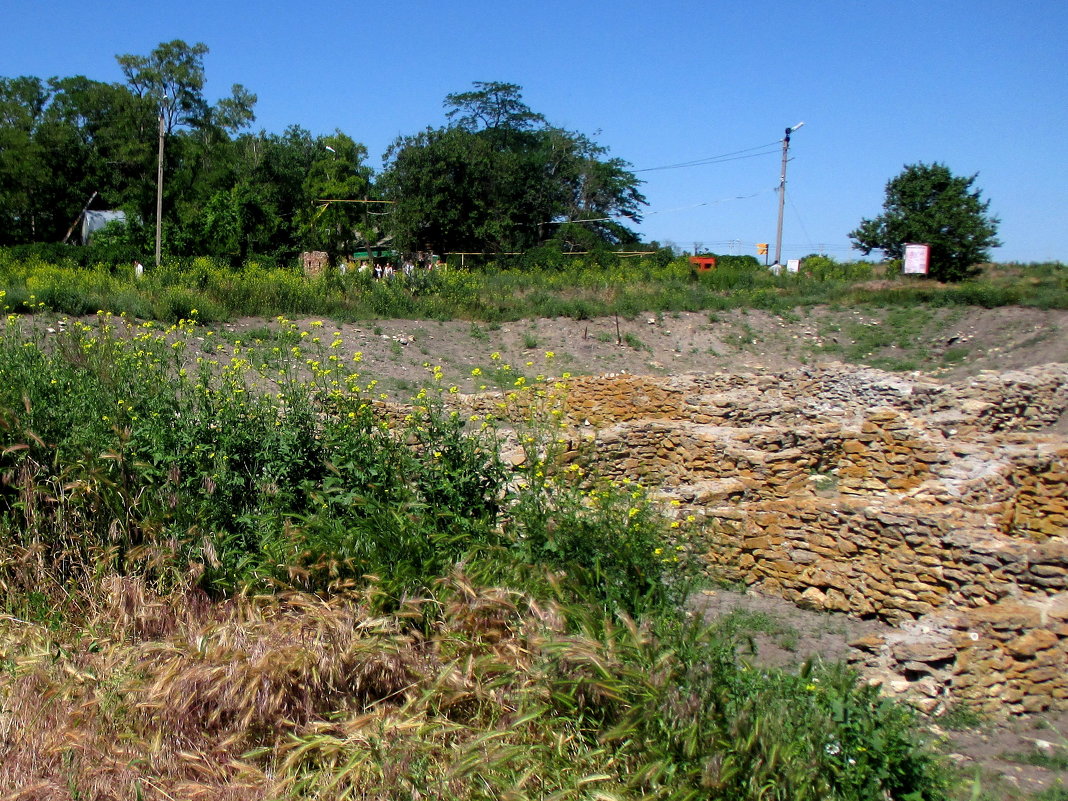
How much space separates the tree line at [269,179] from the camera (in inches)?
1571

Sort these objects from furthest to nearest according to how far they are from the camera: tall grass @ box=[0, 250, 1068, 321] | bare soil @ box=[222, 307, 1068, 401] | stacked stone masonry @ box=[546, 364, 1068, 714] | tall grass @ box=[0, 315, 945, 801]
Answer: bare soil @ box=[222, 307, 1068, 401]
tall grass @ box=[0, 250, 1068, 321]
stacked stone masonry @ box=[546, 364, 1068, 714]
tall grass @ box=[0, 315, 945, 801]

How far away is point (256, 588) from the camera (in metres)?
3.95

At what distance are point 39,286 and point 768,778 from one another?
1788cm

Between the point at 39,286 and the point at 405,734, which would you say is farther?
the point at 39,286

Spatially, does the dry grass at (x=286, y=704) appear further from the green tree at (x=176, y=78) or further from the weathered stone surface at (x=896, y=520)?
the green tree at (x=176, y=78)

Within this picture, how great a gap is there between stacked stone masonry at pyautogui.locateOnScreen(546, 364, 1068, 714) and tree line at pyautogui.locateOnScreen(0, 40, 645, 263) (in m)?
30.2

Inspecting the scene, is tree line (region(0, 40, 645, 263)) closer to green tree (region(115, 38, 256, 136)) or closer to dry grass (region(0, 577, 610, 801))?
green tree (region(115, 38, 256, 136))

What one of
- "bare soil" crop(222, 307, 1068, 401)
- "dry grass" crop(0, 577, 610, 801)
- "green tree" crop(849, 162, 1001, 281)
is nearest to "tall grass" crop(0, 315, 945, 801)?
"dry grass" crop(0, 577, 610, 801)

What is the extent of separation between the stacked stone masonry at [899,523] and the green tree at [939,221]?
805 inches

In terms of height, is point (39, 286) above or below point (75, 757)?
above

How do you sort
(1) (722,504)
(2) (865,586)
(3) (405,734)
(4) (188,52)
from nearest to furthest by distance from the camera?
(3) (405,734) < (2) (865,586) < (1) (722,504) < (4) (188,52)

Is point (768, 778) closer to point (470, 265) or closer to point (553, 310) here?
point (553, 310)

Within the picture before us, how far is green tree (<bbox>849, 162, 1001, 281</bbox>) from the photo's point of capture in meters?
29.6

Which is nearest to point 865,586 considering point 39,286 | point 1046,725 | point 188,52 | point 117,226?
point 1046,725
